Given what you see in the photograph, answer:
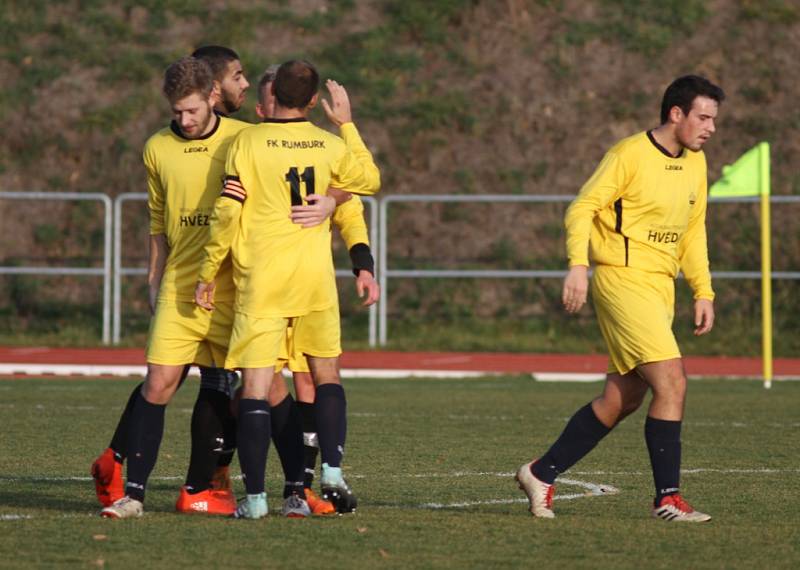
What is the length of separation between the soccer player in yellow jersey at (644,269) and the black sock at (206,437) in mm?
1412

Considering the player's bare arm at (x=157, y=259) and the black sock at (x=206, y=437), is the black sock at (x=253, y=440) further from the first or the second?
the player's bare arm at (x=157, y=259)

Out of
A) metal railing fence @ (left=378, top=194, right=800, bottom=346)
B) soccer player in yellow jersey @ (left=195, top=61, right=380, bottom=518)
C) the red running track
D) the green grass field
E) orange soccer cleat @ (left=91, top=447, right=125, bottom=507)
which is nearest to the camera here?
the green grass field

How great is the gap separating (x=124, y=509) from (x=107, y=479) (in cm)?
34

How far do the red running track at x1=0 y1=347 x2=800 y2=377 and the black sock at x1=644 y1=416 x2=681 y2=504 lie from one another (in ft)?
36.2

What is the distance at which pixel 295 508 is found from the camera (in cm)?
736

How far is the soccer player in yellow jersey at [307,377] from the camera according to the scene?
742 cm

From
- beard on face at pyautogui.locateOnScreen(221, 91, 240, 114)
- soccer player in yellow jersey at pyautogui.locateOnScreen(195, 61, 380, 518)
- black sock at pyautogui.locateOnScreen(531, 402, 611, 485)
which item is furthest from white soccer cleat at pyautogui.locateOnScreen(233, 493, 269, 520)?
beard on face at pyautogui.locateOnScreen(221, 91, 240, 114)

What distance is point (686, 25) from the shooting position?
2608 centimetres

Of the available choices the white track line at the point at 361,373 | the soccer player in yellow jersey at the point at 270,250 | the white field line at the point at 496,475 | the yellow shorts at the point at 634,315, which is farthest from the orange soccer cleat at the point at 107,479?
the white track line at the point at 361,373

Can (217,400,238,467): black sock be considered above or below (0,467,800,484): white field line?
above

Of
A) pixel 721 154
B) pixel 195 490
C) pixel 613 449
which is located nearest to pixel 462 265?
pixel 721 154

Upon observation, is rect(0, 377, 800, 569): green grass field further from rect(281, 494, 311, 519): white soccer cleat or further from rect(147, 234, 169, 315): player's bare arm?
rect(147, 234, 169, 315): player's bare arm

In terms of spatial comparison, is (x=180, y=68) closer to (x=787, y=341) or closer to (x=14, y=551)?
(x=14, y=551)

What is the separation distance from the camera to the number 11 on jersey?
23.4 ft
